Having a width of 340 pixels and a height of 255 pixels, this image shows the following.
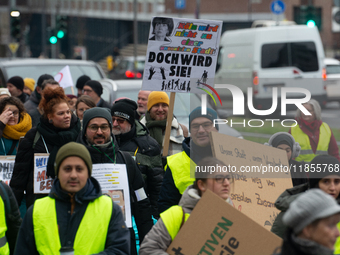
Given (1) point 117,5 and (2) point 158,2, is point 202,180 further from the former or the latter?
(1) point 117,5

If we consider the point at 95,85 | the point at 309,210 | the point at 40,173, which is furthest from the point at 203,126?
the point at 95,85

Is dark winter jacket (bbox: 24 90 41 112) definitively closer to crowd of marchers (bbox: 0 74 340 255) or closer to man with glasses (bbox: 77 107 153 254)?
crowd of marchers (bbox: 0 74 340 255)

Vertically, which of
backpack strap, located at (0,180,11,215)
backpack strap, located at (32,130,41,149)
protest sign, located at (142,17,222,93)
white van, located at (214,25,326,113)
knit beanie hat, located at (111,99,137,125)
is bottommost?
white van, located at (214,25,326,113)

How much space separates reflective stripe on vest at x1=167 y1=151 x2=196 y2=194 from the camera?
4426 millimetres

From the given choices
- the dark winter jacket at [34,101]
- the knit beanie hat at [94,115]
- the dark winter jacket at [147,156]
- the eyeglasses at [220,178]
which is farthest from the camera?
the dark winter jacket at [34,101]

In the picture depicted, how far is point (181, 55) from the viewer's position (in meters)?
5.99

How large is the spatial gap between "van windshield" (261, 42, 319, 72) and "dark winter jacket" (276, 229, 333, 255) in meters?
16.0

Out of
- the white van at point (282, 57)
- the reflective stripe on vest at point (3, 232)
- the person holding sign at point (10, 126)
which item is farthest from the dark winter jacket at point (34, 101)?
the white van at point (282, 57)

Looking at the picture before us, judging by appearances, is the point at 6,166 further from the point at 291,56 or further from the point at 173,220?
the point at 291,56

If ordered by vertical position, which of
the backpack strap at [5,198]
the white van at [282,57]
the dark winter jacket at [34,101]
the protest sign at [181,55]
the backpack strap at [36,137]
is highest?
the protest sign at [181,55]

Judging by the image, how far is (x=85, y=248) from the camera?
11.5 ft

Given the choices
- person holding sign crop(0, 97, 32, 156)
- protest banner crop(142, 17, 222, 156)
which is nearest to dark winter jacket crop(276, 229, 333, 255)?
protest banner crop(142, 17, 222, 156)

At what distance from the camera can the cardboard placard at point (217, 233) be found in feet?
11.2

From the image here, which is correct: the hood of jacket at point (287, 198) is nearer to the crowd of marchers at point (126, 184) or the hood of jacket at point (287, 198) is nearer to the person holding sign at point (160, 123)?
the crowd of marchers at point (126, 184)
